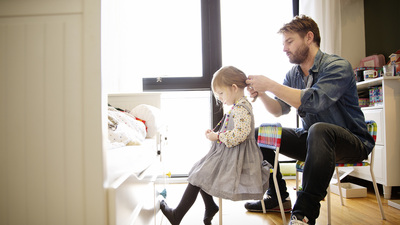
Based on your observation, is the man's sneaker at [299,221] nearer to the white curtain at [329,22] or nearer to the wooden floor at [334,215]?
the wooden floor at [334,215]

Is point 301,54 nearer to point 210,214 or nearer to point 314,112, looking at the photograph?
point 314,112

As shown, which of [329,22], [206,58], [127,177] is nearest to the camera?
[127,177]

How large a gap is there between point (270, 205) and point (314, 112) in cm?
70

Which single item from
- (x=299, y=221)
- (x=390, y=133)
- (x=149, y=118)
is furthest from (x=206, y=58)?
(x=299, y=221)

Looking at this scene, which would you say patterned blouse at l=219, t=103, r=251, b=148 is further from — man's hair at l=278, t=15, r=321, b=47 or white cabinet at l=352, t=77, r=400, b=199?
white cabinet at l=352, t=77, r=400, b=199

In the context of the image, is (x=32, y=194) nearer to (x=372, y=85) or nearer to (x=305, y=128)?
(x=305, y=128)

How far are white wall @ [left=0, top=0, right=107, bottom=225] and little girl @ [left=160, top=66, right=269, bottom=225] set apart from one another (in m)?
0.59

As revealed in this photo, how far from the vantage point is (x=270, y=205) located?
1583mm

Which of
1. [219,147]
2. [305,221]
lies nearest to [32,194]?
[219,147]

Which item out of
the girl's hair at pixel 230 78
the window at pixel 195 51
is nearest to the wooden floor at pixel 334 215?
the girl's hair at pixel 230 78

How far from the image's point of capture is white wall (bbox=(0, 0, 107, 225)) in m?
0.58

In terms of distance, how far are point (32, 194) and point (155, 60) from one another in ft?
6.78

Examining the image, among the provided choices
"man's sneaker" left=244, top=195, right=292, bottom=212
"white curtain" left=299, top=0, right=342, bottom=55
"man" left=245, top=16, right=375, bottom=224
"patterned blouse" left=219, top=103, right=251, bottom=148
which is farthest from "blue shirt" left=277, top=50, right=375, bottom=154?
"white curtain" left=299, top=0, right=342, bottom=55

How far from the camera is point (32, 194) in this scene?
1.90 ft
